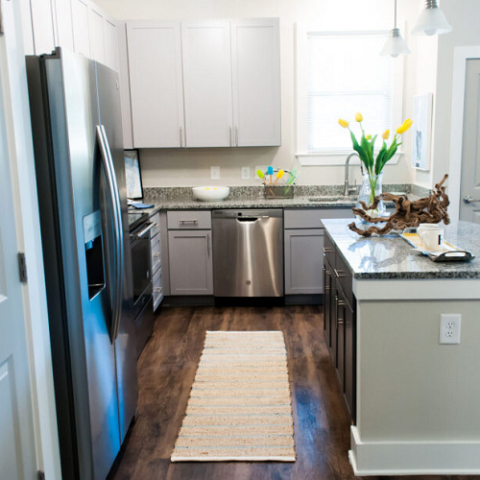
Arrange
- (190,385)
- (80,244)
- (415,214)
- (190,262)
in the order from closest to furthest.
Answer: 1. (80,244)
2. (415,214)
3. (190,385)
4. (190,262)

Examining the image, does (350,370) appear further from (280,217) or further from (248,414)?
(280,217)

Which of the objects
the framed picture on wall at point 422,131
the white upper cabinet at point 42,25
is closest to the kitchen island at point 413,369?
the white upper cabinet at point 42,25

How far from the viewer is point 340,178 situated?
16.2ft

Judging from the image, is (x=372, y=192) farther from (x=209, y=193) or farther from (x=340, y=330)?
(x=209, y=193)

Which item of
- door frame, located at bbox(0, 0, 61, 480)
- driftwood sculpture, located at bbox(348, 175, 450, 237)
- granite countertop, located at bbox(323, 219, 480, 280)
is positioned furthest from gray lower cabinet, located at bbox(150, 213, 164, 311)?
door frame, located at bbox(0, 0, 61, 480)

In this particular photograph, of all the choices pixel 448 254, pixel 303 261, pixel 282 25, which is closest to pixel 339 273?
pixel 448 254

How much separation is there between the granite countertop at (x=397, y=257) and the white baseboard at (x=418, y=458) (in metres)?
0.70

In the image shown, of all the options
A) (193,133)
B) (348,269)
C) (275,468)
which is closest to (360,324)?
(348,269)

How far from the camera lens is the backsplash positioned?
4934 millimetres

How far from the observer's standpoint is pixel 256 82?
4504 mm

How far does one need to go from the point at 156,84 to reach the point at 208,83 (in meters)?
0.44

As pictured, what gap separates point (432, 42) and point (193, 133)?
6.70ft

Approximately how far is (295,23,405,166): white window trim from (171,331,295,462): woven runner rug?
187 centimetres

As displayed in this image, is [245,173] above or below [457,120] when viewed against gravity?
below
